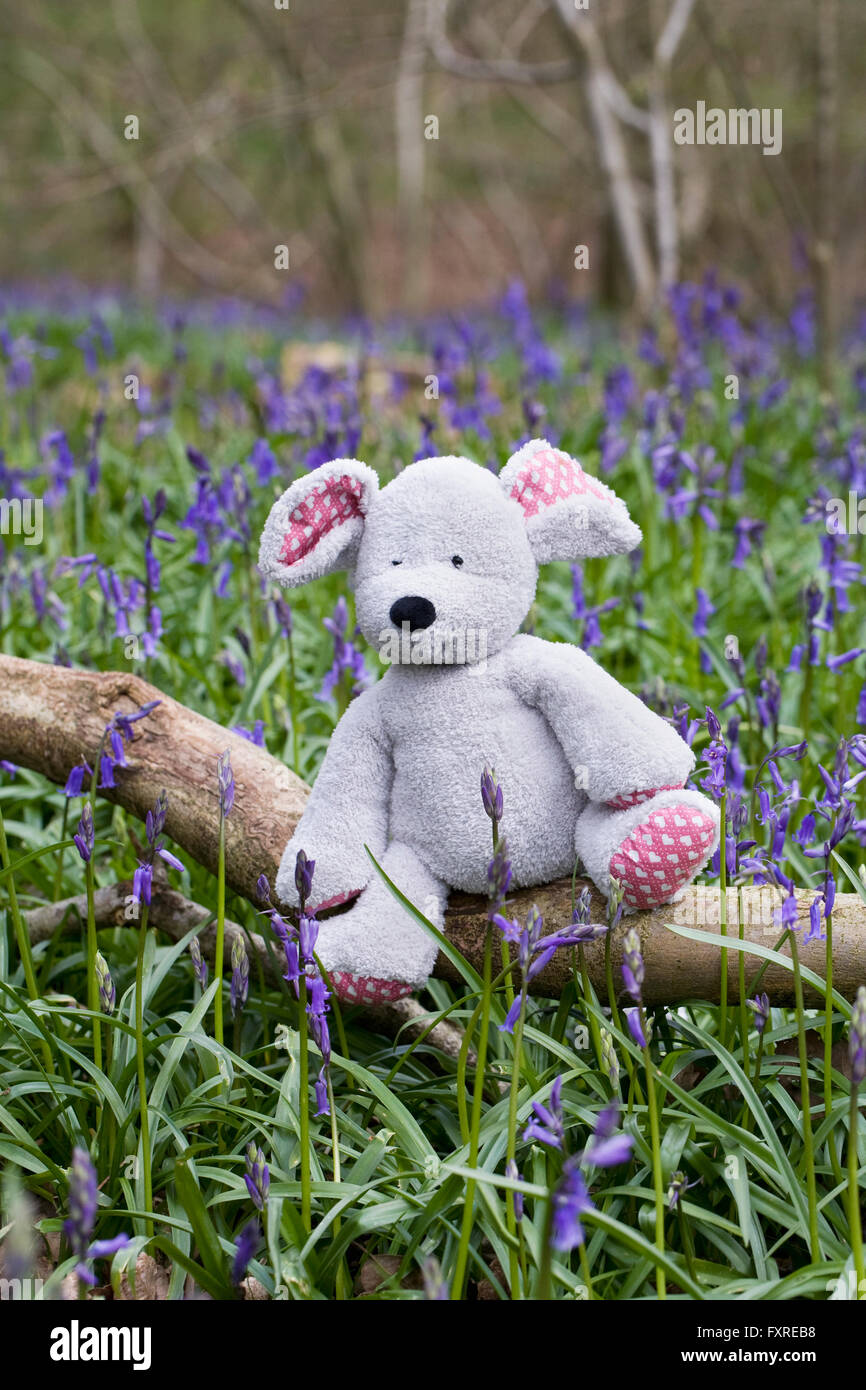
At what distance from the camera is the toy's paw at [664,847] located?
172cm

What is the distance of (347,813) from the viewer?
191 cm

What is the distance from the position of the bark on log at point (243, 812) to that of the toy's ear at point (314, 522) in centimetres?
40

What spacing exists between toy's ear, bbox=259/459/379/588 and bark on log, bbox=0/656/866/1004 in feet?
1.33

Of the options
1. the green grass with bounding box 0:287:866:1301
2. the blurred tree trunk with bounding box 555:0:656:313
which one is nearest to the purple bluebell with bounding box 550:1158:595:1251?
the green grass with bounding box 0:287:866:1301

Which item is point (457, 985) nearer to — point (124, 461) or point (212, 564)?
point (212, 564)

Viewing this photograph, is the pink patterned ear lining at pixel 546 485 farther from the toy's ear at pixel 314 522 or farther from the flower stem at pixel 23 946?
the flower stem at pixel 23 946

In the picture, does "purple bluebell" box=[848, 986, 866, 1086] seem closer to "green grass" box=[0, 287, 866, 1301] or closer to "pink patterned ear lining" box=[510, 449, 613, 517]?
"green grass" box=[0, 287, 866, 1301]

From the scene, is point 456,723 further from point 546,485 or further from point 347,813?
point 546,485

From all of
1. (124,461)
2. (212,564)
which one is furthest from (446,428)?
(212,564)

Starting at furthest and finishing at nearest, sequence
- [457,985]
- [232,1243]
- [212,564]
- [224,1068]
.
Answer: [212,564], [457,985], [224,1068], [232,1243]

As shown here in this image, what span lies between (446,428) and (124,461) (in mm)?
1279

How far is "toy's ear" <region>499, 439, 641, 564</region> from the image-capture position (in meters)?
1.88

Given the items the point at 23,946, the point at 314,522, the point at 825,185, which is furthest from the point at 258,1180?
the point at 825,185

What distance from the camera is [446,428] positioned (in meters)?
4.91
